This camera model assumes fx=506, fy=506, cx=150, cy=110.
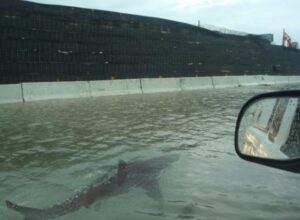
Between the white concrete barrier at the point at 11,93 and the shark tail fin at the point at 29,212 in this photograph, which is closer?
the shark tail fin at the point at 29,212

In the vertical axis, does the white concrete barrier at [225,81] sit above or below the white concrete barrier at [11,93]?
below

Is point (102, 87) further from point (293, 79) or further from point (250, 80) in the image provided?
point (293, 79)

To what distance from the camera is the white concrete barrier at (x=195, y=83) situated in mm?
35534

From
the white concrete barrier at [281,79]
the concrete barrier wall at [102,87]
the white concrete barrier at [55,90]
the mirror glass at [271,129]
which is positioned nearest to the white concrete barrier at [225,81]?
the concrete barrier wall at [102,87]

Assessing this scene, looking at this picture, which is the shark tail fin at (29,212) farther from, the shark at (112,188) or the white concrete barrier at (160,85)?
the white concrete barrier at (160,85)

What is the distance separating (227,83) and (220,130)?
2984 cm

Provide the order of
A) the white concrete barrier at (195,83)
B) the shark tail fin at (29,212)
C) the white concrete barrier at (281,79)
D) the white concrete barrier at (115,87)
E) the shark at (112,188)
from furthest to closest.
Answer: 1. the white concrete barrier at (281,79)
2. the white concrete barrier at (195,83)
3. the white concrete barrier at (115,87)
4. the shark at (112,188)
5. the shark tail fin at (29,212)

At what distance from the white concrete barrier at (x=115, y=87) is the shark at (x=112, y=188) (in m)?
19.1

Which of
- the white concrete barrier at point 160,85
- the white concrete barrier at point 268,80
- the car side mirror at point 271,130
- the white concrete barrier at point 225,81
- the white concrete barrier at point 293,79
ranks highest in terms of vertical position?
the car side mirror at point 271,130

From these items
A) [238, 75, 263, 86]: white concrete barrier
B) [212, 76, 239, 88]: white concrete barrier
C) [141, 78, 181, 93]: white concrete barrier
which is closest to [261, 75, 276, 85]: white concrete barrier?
[238, 75, 263, 86]: white concrete barrier

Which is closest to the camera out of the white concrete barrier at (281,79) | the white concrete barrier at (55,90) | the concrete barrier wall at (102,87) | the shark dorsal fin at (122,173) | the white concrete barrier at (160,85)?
the shark dorsal fin at (122,173)

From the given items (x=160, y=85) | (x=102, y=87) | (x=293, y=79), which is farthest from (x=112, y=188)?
(x=293, y=79)

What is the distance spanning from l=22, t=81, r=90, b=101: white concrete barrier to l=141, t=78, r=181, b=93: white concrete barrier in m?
5.34

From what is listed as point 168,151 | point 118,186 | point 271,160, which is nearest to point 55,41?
point 168,151
